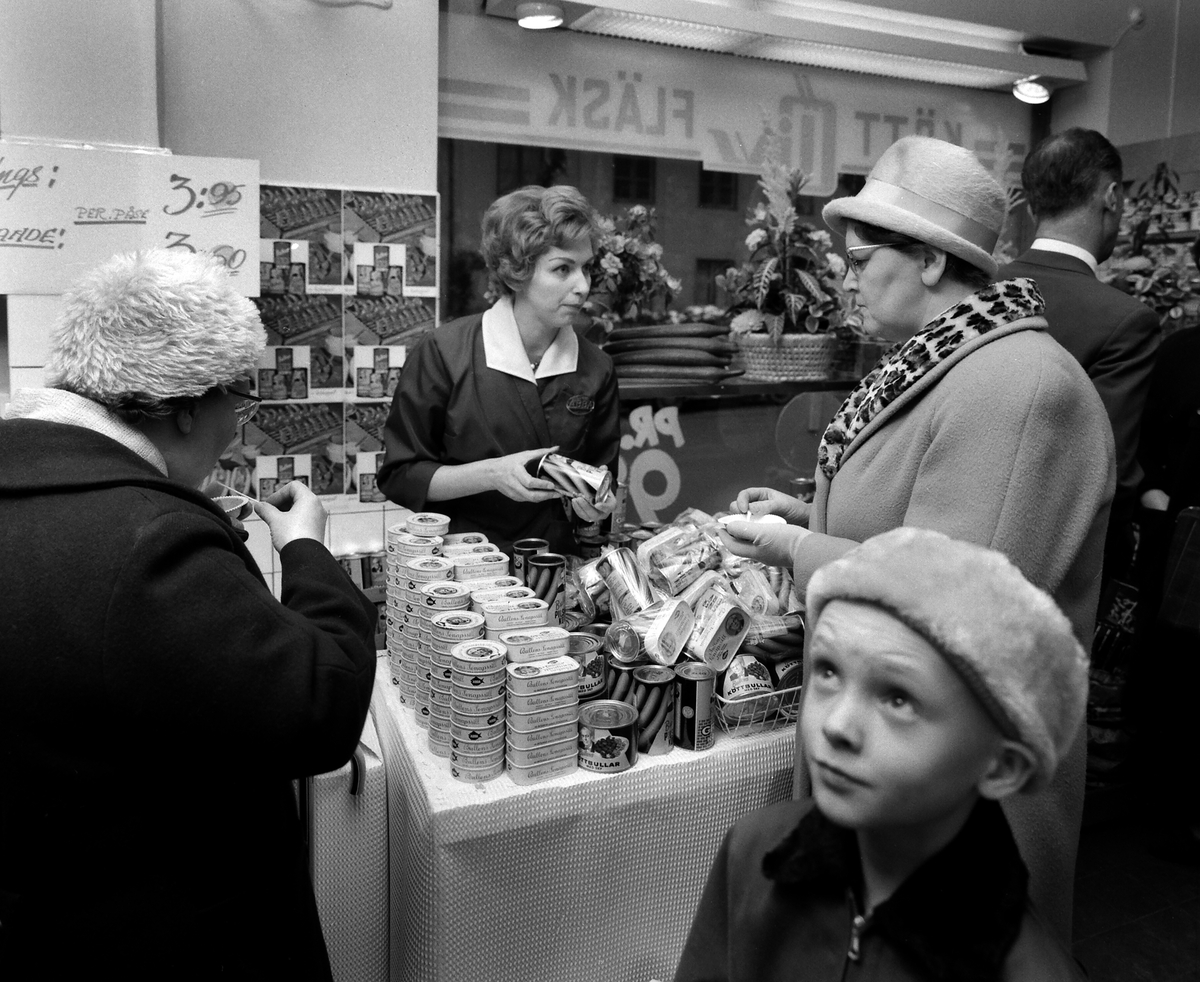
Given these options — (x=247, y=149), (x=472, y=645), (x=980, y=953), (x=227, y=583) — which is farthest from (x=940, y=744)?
(x=247, y=149)

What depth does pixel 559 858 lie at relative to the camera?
188 cm

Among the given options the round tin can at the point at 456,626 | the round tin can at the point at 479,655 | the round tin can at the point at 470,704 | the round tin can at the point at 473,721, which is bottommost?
the round tin can at the point at 473,721

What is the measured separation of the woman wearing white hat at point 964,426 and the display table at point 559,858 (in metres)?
0.49

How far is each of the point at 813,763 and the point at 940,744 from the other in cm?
13

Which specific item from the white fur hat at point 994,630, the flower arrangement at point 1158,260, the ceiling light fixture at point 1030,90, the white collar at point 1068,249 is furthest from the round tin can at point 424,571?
the ceiling light fixture at point 1030,90

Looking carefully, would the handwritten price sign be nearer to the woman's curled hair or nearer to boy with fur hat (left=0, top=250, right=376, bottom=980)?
the woman's curled hair

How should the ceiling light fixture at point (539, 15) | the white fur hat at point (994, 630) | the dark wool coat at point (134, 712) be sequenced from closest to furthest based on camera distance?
the white fur hat at point (994, 630) → the dark wool coat at point (134, 712) → the ceiling light fixture at point (539, 15)

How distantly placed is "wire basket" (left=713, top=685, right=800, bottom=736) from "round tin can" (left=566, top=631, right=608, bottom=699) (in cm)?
24

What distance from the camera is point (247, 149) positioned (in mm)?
3713

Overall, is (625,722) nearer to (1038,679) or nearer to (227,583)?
(227,583)

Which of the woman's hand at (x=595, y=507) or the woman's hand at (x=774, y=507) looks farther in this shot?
the woman's hand at (x=595, y=507)

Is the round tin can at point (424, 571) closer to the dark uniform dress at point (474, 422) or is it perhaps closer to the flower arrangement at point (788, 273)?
the dark uniform dress at point (474, 422)

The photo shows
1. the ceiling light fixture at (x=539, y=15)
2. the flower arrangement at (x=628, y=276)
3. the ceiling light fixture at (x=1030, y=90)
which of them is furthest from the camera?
the ceiling light fixture at (x=1030, y=90)

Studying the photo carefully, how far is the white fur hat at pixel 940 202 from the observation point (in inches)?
69.6
